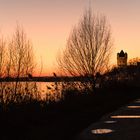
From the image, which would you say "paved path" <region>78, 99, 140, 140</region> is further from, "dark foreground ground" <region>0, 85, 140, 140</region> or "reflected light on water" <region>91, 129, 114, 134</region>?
"dark foreground ground" <region>0, 85, 140, 140</region>

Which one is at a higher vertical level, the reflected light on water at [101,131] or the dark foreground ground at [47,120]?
the dark foreground ground at [47,120]

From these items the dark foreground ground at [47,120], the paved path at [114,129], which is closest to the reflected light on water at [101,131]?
the paved path at [114,129]

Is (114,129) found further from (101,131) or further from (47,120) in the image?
(47,120)

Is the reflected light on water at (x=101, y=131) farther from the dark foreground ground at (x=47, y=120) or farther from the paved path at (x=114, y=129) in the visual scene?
the dark foreground ground at (x=47, y=120)

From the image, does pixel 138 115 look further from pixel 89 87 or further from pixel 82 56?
pixel 82 56

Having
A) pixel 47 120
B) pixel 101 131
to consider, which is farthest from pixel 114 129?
pixel 47 120

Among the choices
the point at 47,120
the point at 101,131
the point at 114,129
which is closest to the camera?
the point at 101,131

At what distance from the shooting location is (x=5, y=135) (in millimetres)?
7770

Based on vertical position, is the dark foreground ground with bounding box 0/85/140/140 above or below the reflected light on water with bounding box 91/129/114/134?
above

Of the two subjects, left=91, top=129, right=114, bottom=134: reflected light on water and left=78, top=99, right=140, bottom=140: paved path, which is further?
left=91, top=129, right=114, bottom=134: reflected light on water

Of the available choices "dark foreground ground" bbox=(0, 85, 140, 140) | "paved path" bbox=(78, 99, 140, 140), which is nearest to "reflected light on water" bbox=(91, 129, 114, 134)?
"paved path" bbox=(78, 99, 140, 140)

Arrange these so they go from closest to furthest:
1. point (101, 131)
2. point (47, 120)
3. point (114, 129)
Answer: point (101, 131) < point (114, 129) < point (47, 120)

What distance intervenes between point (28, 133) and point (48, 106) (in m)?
4.35

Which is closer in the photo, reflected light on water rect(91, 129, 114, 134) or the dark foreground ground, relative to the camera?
the dark foreground ground
